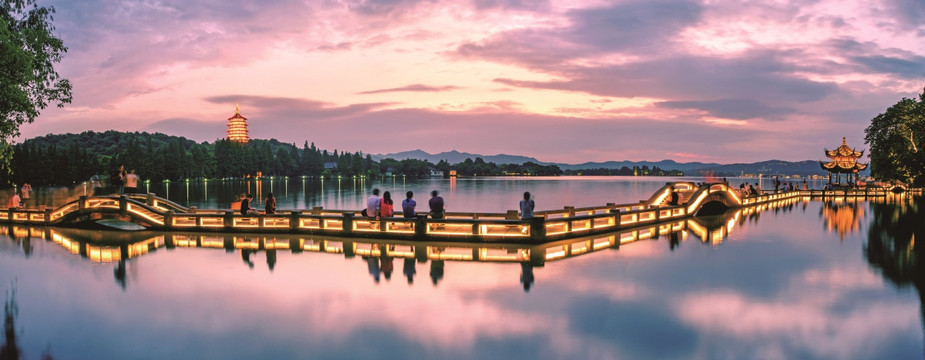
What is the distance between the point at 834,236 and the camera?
24094mm

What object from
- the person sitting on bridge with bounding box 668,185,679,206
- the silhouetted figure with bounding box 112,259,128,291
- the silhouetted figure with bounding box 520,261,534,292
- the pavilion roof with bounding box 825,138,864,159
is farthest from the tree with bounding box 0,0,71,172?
the pavilion roof with bounding box 825,138,864,159

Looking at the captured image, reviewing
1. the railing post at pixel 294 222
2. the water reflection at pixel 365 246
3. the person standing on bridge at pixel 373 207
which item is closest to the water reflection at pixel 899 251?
the water reflection at pixel 365 246

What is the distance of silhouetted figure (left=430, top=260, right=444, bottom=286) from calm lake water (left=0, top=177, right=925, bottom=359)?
8 cm

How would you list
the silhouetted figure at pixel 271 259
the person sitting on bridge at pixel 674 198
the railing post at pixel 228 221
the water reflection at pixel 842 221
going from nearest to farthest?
the silhouetted figure at pixel 271 259, the railing post at pixel 228 221, the water reflection at pixel 842 221, the person sitting on bridge at pixel 674 198

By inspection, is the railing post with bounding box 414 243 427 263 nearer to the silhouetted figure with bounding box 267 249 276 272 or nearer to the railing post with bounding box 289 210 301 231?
the silhouetted figure with bounding box 267 249 276 272

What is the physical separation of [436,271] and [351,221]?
7740 mm

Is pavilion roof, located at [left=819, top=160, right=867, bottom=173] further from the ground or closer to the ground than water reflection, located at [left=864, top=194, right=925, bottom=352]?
further from the ground

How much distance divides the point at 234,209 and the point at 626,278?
1889 cm

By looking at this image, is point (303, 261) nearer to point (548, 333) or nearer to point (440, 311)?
point (440, 311)

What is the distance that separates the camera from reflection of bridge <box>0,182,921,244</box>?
20.0m

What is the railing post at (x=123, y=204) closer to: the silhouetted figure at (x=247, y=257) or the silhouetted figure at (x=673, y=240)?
the silhouetted figure at (x=247, y=257)

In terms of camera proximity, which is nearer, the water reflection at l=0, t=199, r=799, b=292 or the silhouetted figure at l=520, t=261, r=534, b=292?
the silhouetted figure at l=520, t=261, r=534, b=292

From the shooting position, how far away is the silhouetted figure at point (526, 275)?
43.0ft

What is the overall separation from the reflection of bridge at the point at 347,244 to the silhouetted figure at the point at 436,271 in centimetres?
67
